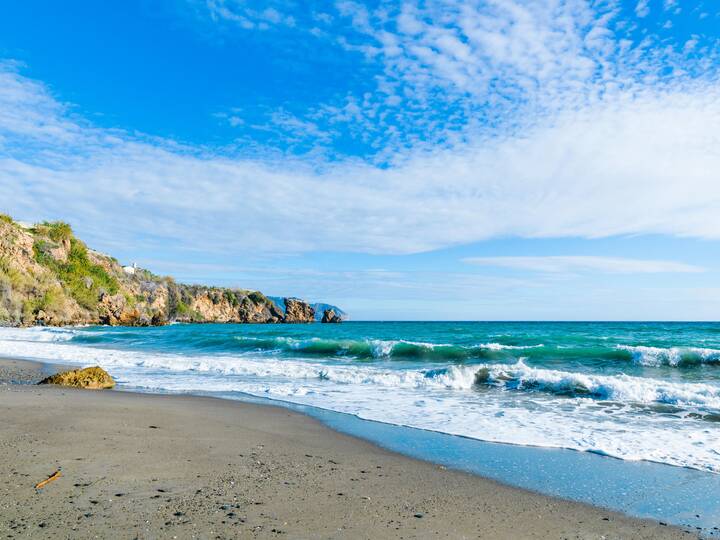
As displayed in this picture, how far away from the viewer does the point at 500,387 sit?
13094 mm

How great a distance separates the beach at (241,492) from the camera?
350 cm

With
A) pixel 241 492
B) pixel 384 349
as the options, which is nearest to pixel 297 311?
pixel 384 349

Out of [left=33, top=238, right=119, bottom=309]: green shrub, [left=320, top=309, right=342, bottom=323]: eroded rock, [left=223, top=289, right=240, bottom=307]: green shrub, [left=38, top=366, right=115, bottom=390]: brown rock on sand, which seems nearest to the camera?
[left=38, top=366, right=115, bottom=390]: brown rock on sand

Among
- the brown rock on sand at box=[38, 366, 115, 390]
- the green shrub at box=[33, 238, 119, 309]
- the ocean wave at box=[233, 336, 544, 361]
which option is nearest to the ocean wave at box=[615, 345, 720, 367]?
the ocean wave at box=[233, 336, 544, 361]

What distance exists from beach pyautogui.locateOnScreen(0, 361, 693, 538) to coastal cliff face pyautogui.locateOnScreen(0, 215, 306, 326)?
47.7m

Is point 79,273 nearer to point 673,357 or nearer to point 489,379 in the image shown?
point 489,379

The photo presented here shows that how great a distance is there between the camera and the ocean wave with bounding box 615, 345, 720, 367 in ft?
62.2

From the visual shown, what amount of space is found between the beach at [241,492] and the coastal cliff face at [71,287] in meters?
47.7

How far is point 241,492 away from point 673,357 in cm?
2127

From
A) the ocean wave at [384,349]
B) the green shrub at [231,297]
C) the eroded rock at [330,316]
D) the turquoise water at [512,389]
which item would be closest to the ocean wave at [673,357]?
the turquoise water at [512,389]

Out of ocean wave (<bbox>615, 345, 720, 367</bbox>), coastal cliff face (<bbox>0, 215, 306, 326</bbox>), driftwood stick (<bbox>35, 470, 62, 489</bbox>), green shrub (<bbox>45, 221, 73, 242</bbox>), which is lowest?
driftwood stick (<bbox>35, 470, 62, 489</bbox>)

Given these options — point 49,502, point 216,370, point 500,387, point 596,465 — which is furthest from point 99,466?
point 216,370

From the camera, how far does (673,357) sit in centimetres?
A: 1969

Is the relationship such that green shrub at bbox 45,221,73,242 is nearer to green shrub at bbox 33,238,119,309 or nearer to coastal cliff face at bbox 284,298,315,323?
green shrub at bbox 33,238,119,309
